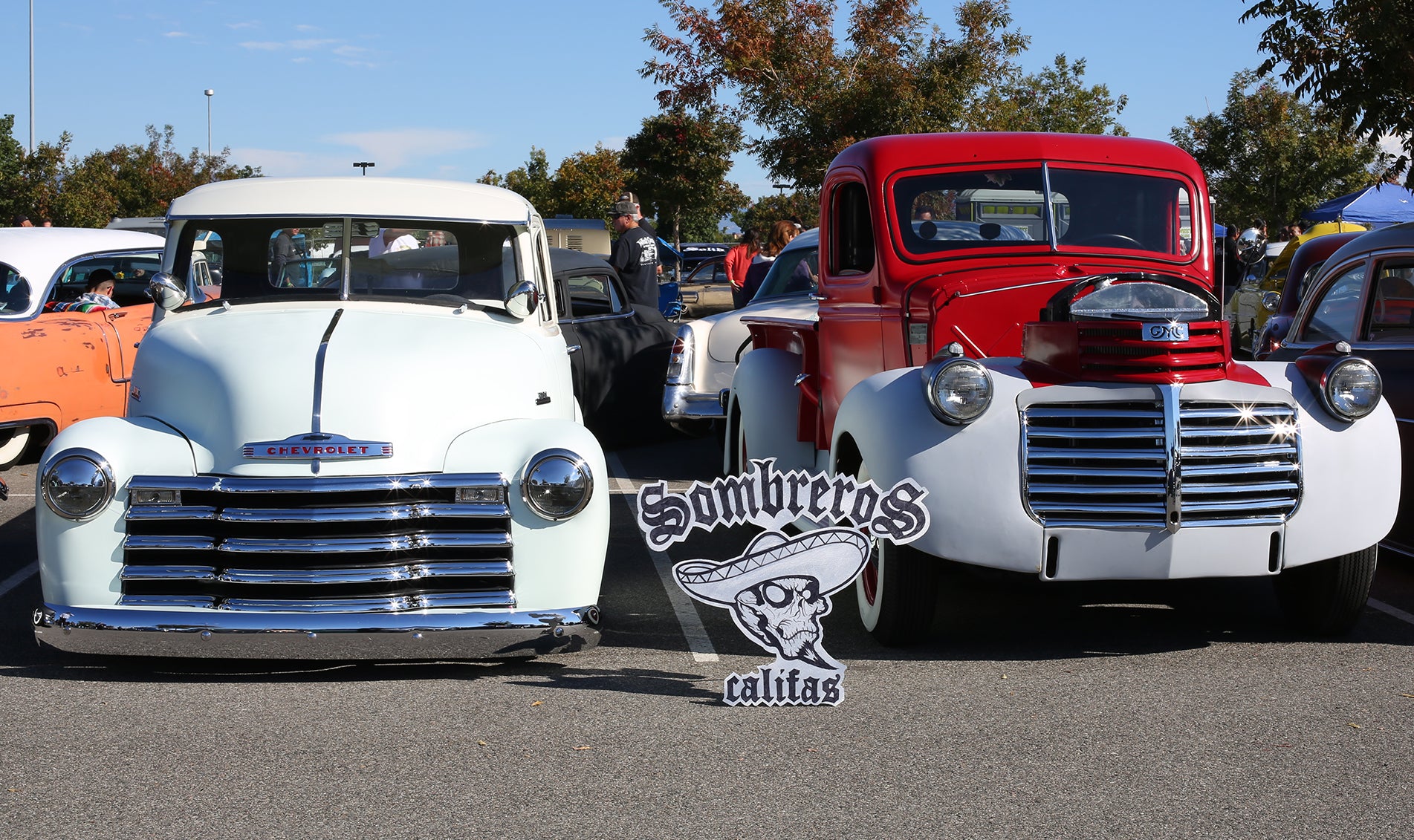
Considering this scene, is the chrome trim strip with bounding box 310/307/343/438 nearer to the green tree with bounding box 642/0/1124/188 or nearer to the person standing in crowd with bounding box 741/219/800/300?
the person standing in crowd with bounding box 741/219/800/300

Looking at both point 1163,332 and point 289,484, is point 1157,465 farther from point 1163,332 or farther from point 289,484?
point 289,484

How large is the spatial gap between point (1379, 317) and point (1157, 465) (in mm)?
2718

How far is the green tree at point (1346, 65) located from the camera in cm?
902

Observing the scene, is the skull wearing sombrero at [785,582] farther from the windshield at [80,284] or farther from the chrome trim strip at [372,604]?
the windshield at [80,284]

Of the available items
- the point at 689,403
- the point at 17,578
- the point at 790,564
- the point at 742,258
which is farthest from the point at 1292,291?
the point at 17,578

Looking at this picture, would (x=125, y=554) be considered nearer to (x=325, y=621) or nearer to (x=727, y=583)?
(x=325, y=621)

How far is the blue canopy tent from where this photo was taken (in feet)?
60.2

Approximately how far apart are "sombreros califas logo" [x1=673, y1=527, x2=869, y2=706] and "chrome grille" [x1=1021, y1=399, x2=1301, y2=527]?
717mm

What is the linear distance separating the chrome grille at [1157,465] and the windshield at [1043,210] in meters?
1.57

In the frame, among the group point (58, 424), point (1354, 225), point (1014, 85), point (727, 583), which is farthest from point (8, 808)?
point (1014, 85)

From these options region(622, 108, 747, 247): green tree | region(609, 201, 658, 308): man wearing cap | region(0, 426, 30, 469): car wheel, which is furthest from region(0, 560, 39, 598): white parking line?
region(622, 108, 747, 247): green tree

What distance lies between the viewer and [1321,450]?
191 inches

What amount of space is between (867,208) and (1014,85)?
84.6 ft

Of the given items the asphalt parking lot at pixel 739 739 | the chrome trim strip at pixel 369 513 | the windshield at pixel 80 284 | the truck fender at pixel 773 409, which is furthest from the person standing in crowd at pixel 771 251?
the chrome trim strip at pixel 369 513
